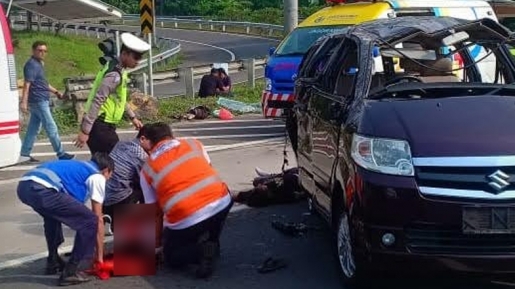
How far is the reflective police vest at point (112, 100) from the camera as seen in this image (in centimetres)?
782

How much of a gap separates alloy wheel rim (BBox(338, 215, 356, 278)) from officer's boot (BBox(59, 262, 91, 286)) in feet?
6.13

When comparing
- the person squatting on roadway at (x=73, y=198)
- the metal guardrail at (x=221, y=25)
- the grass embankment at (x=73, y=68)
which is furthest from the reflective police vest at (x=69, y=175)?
the metal guardrail at (x=221, y=25)

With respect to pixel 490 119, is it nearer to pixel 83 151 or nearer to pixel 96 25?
pixel 83 151

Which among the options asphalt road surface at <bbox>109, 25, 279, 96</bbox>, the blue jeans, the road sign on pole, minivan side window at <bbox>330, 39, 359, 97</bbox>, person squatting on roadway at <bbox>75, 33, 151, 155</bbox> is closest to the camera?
minivan side window at <bbox>330, 39, 359, 97</bbox>

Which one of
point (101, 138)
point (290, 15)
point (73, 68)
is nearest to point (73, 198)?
point (101, 138)

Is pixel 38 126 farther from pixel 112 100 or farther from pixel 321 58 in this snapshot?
pixel 321 58

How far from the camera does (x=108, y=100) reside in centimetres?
790

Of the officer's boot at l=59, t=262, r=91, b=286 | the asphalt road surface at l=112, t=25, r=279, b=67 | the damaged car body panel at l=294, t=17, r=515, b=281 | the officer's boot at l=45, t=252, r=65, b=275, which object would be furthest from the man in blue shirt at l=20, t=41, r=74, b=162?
the asphalt road surface at l=112, t=25, r=279, b=67

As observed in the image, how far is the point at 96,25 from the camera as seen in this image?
47.6 metres

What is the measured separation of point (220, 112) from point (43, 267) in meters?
10.8

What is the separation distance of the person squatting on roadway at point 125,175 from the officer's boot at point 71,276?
968mm

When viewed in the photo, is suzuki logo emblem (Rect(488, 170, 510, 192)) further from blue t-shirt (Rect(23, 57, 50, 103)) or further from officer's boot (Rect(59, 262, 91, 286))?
blue t-shirt (Rect(23, 57, 50, 103))

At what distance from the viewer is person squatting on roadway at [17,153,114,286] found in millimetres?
6020

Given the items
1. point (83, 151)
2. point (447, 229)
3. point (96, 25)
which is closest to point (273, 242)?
point (447, 229)
